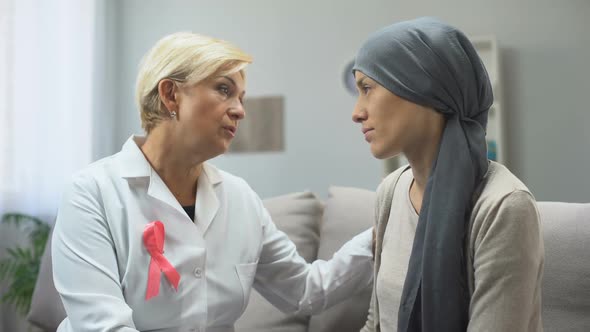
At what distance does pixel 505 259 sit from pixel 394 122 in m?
0.34

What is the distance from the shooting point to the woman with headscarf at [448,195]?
1032 millimetres

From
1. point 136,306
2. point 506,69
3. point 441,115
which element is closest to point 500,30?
point 506,69

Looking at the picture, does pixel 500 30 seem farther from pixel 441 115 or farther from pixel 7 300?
Result: pixel 7 300

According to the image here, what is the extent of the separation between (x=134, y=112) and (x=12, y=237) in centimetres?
119

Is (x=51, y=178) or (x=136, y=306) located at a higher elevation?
(x=136, y=306)

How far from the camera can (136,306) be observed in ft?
4.69

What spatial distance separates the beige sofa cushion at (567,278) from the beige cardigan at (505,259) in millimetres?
494

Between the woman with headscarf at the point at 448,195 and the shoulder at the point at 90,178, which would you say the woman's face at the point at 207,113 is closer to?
the shoulder at the point at 90,178

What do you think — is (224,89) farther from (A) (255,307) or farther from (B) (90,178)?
(A) (255,307)

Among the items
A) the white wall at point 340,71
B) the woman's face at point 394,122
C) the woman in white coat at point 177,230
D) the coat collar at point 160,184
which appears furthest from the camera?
the white wall at point 340,71

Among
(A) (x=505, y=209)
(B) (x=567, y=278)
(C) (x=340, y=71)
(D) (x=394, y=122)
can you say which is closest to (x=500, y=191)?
(A) (x=505, y=209)

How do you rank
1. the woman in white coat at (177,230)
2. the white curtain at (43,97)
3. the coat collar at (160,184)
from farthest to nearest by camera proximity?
1. the white curtain at (43,97)
2. the coat collar at (160,184)
3. the woman in white coat at (177,230)

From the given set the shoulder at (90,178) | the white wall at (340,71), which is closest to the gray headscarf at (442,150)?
the shoulder at (90,178)

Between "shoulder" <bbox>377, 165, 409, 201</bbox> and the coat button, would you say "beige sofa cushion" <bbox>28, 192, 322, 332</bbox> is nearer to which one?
the coat button
